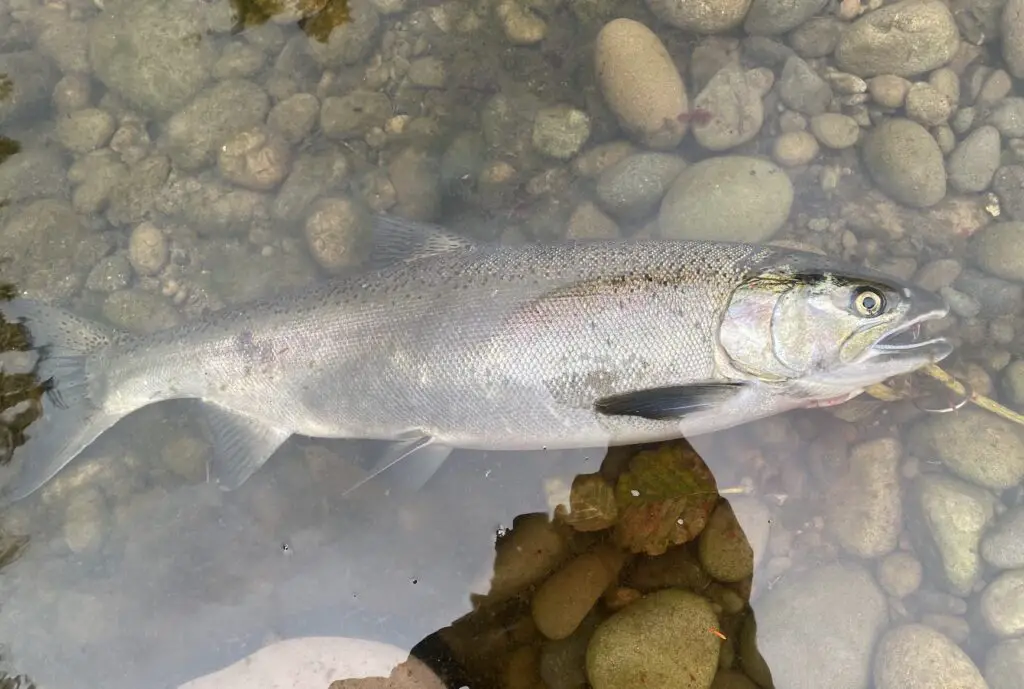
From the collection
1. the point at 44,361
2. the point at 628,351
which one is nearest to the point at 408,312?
the point at 628,351

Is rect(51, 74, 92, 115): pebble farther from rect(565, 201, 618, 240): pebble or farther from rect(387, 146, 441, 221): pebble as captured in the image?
rect(565, 201, 618, 240): pebble

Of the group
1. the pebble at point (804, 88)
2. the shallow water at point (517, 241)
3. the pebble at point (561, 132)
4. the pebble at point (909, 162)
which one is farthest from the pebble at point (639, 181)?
the pebble at point (909, 162)

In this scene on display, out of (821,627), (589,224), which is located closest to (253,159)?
(589,224)

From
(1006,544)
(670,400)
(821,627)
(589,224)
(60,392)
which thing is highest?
(589,224)

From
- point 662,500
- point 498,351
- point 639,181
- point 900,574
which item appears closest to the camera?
point 498,351

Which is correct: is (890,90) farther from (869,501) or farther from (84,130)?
(84,130)
